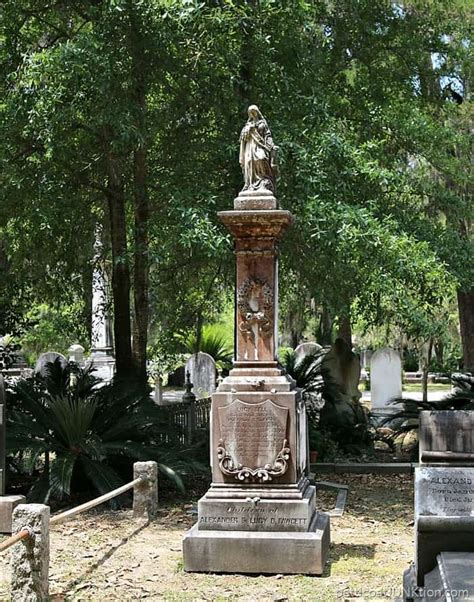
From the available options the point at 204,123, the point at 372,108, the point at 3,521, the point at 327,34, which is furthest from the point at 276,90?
the point at 3,521

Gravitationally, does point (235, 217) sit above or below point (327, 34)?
below

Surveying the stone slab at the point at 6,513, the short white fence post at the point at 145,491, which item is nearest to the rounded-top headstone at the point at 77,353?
the short white fence post at the point at 145,491

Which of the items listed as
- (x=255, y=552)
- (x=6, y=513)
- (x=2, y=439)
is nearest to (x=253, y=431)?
(x=255, y=552)

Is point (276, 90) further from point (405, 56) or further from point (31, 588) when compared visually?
point (31, 588)

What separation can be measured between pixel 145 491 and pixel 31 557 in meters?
Result: 3.40

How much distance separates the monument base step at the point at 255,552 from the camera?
25.8 feet

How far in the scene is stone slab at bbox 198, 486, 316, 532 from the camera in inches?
319

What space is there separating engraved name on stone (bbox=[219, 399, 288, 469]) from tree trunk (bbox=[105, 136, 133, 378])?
5117 millimetres

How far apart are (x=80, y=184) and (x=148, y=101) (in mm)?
1621

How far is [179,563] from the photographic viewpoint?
8.18 m

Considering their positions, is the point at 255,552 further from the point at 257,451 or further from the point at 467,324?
the point at 467,324

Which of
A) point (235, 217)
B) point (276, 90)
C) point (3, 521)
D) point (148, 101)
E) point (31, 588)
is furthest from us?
point (148, 101)

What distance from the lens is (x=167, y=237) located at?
1182 cm

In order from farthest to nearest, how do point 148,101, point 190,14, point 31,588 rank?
1. point 148,101
2. point 190,14
3. point 31,588
